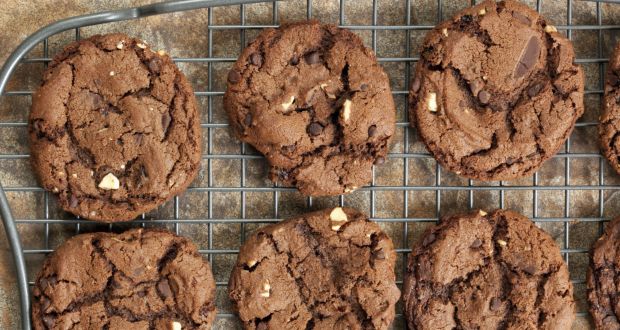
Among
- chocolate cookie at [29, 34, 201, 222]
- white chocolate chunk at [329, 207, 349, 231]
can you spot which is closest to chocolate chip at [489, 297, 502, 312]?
white chocolate chunk at [329, 207, 349, 231]

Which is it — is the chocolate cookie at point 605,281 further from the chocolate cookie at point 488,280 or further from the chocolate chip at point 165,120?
the chocolate chip at point 165,120

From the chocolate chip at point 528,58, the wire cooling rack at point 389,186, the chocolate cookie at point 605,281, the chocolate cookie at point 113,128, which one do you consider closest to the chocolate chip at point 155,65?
the chocolate cookie at point 113,128

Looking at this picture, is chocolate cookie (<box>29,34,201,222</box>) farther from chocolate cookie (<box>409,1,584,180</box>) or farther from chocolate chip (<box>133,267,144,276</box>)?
chocolate cookie (<box>409,1,584,180</box>)

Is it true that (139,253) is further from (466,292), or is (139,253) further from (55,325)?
(466,292)

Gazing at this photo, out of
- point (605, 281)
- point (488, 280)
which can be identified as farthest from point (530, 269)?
point (605, 281)

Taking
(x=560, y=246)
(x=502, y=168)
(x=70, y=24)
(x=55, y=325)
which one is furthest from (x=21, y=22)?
(x=560, y=246)

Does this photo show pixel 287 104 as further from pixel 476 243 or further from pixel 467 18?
pixel 476 243
